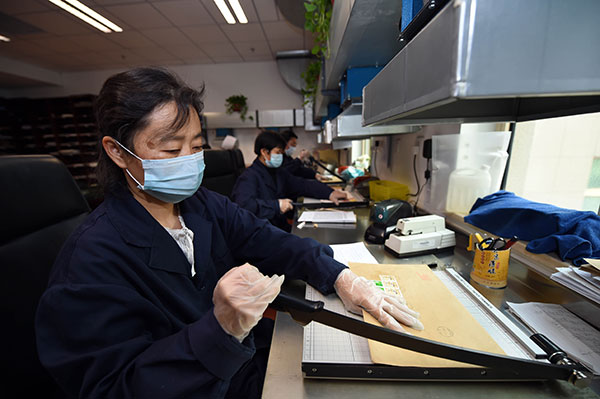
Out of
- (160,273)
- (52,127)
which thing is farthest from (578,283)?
(52,127)

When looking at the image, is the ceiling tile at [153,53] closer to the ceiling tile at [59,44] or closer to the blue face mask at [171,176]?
the ceiling tile at [59,44]

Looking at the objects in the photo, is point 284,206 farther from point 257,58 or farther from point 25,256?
point 257,58

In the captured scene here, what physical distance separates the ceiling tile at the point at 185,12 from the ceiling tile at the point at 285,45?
3.80 feet

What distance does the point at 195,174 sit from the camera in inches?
30.4

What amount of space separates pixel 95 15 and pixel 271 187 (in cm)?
342

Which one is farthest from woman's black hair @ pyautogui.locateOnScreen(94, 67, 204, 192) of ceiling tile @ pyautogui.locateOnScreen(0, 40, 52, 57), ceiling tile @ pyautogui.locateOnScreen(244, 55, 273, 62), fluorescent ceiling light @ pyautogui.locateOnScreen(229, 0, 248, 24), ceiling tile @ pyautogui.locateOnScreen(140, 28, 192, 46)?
ceiling tile @ pyautogui.locateOnScreen(0, 40, 52, 57)

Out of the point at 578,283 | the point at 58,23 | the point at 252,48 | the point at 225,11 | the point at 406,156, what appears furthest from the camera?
the point at 252,48

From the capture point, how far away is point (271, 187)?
2.25 m

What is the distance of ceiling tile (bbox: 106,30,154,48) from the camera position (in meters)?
3.83

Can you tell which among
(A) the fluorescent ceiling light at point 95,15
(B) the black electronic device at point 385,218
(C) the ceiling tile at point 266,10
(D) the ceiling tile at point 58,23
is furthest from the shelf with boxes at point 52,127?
(B) the black electronic device at point 385,218

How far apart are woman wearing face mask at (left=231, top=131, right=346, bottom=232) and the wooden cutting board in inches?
42.7

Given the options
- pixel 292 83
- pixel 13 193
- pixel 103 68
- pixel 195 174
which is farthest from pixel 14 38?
pixel 195 174

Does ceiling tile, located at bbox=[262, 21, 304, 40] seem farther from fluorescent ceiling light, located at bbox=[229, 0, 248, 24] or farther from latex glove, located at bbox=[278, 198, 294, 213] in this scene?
latex glove, located at bbox=[278, 198, 294, 213]

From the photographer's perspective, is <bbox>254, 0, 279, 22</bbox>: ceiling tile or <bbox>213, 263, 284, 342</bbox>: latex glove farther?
<bbox>254, 0, 279, 22</bbox>: ceiling tile
